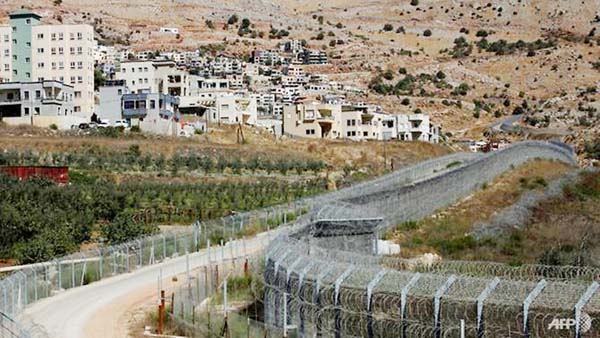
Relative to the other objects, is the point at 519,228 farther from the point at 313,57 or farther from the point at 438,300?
the point at 313,57

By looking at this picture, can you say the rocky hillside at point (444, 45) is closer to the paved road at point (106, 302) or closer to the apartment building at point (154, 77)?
the apartment building at point (154, 77)

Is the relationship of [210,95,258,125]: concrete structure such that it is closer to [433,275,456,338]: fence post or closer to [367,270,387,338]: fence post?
[367,270,387,338]: fence post

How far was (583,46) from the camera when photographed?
474 feet

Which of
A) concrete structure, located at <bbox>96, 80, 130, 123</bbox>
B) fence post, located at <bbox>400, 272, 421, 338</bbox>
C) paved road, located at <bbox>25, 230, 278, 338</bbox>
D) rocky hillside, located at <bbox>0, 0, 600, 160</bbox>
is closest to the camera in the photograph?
fence post, located at <bbox>400, 272, 421, 338</bbox>

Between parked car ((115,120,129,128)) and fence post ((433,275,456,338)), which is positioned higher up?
fence post ((433,275,456,338))

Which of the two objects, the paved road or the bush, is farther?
the bush

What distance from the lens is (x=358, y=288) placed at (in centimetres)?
1628

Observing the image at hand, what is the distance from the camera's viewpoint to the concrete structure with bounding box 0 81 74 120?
74875mm

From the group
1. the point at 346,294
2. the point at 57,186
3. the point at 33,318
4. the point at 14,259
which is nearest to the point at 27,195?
the point at 57,186

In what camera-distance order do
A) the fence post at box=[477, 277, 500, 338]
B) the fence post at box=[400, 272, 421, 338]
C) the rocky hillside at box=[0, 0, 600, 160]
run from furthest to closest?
the rocky hillside at box=[0, 0, 600, 160]
the fence post at box=[400, 272, 421, 338]
the fence post at box=[477, 277, 500, 338]

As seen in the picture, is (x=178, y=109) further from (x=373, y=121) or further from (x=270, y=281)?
(x=270, y=281)

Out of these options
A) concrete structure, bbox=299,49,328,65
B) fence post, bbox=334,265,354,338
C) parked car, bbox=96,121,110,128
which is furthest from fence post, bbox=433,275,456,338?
concrete structure, bbox=299,49,328,65

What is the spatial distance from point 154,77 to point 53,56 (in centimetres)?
1107

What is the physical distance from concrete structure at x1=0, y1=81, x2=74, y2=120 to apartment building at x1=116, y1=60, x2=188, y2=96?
1513 centimetres
